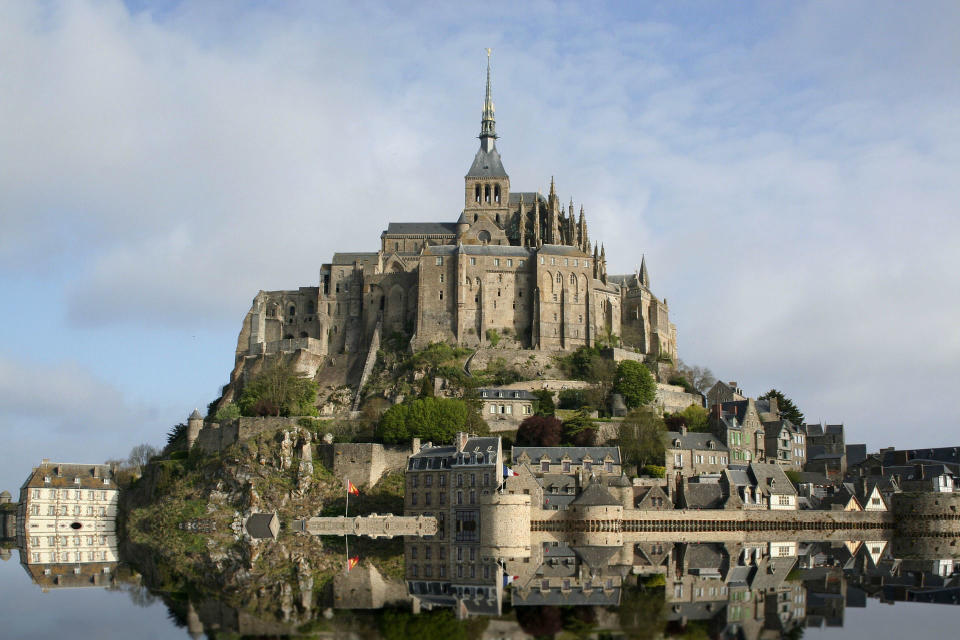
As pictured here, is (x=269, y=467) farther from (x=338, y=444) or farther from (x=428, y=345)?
(x=428, y=345)

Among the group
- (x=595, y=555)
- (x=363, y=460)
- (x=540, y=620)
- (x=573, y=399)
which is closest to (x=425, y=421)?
(x=363, y=460)

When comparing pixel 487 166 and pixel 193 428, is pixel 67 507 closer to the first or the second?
pixel 193 428

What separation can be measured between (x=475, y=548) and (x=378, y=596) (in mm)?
16834

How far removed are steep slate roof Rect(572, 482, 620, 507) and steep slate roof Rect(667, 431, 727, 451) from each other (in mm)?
12157

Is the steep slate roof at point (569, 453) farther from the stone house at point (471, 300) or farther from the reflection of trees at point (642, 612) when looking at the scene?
the reflection of trees at point (642, 612)

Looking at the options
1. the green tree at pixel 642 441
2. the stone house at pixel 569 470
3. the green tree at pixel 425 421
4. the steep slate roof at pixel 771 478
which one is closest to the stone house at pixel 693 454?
the green tree at pixel 642 441

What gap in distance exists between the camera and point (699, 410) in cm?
7575

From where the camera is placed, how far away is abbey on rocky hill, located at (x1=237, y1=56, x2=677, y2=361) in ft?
286

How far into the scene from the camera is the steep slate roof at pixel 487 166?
101312 mm

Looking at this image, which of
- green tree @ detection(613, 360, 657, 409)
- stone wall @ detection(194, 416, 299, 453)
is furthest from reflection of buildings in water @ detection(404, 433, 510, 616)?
green tree @ detection(613, 360, 657, 409)

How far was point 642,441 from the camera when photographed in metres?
67.1

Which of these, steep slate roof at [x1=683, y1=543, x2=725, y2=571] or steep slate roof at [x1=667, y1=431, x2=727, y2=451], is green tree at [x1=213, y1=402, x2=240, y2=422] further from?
steep slate roof at [x1=683, y1=543, x2=725, y2=571]

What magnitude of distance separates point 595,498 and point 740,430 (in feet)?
65.9

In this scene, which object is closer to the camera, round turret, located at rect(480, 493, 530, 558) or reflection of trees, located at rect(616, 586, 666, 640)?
reflection of trees, located at rect(616, 586, 666, 640)
